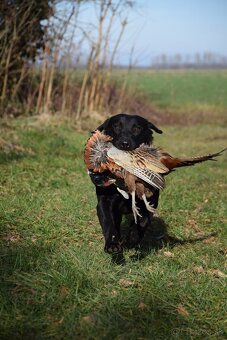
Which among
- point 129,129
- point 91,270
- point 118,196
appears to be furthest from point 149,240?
point 91,270

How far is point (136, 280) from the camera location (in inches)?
134

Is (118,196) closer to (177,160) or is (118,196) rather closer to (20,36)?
(177,160)

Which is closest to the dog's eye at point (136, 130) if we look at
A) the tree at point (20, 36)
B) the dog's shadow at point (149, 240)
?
the dog's shadow at point (149, 240)

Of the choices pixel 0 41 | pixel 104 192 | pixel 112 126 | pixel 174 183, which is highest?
pixel 0 41

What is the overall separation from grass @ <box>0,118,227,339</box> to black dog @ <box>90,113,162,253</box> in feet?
0.78

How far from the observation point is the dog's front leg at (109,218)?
3.59 metres

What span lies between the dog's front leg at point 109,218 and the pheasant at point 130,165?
0.79ft

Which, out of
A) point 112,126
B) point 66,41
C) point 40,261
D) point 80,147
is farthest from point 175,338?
point 66,41

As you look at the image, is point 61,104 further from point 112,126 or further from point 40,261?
point 40,261

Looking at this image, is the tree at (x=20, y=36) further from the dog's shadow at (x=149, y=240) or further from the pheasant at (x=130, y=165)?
the pheasant at (x=130, y=165)

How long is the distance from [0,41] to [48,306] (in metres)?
8.52

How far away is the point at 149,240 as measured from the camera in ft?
15.9

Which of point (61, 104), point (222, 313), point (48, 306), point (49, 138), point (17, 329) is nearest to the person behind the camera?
point (17, 329)

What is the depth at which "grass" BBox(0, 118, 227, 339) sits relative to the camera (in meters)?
2.84
